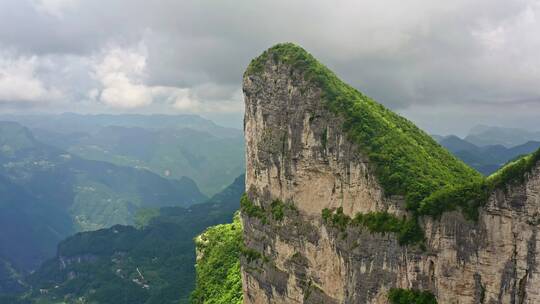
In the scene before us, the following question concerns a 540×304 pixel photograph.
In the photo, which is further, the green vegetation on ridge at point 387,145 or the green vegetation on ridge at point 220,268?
the green vegetation on ridge at point 220,268

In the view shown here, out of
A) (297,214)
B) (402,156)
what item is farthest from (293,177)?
(402,156)

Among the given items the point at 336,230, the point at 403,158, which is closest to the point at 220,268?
the point at 336,230

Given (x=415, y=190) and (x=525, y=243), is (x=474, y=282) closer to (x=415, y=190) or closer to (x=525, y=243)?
(x=525, y=243)

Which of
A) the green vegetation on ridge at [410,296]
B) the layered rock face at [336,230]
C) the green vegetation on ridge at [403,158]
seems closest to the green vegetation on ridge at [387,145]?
the green vegetation on ridge at [403,158]

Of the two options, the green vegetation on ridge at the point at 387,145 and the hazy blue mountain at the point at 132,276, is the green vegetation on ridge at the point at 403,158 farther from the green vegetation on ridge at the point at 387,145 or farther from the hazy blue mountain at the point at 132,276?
the hazy blue mountain at the point at 132,276

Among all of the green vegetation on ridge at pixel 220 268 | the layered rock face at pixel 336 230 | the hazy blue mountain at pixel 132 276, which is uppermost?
the layered rock face at pixel 336 230

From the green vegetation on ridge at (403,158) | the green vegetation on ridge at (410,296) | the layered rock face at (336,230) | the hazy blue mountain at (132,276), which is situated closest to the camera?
the layered rock face at (336,230)

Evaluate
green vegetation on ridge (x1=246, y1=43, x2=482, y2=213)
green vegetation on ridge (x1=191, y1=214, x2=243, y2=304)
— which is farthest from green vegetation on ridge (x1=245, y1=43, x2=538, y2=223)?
green vegetation on ridge (x1=191, y1=214, x2=243, y2=304)

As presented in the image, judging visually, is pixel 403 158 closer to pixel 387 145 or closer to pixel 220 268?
pixel 387 145

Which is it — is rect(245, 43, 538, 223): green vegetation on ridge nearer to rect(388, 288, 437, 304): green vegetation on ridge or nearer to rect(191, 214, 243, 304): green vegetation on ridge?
rect(388, 288, 437, 304): green vegetation on ridge
